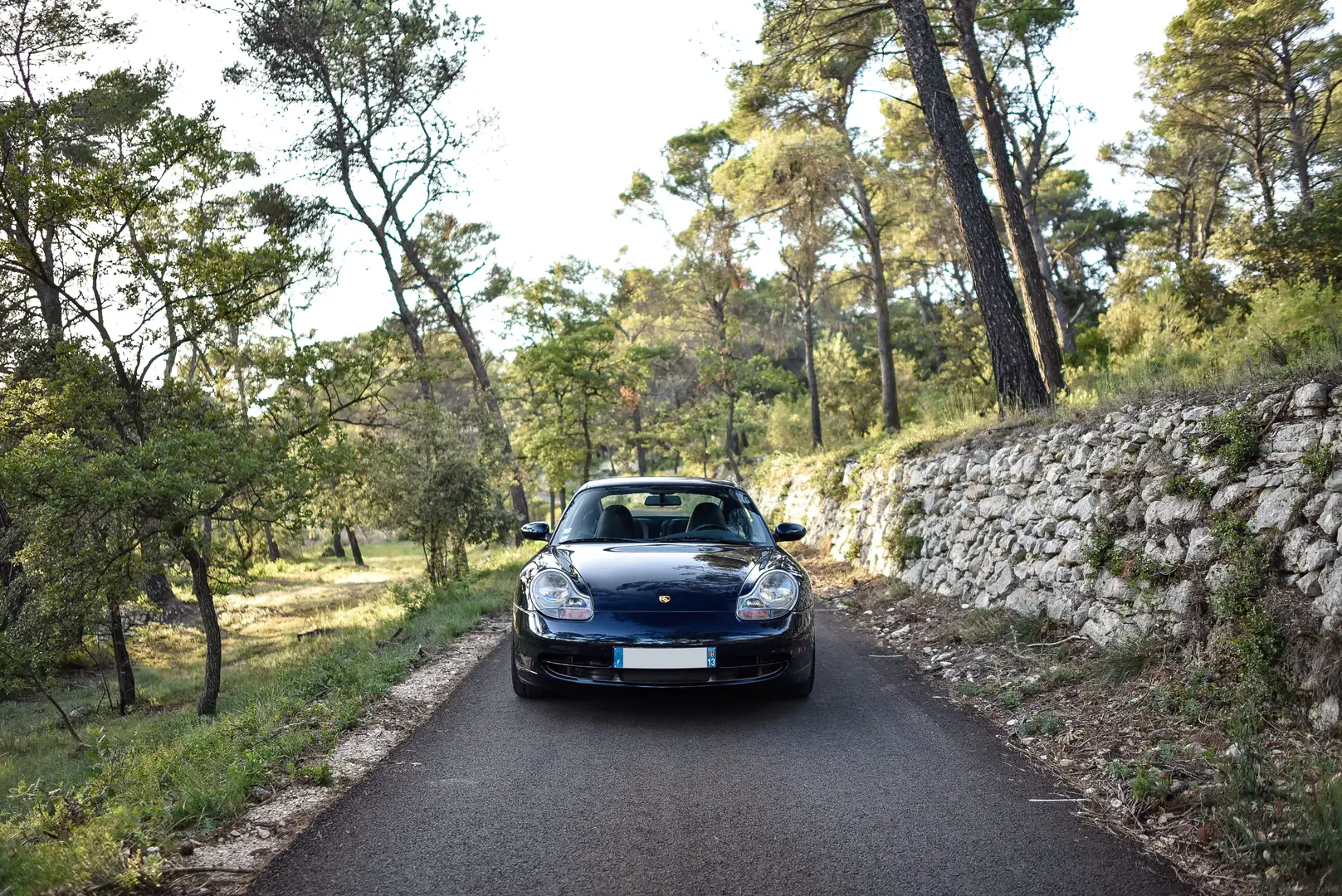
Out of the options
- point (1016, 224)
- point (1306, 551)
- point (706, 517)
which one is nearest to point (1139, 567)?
point (1306, 551)

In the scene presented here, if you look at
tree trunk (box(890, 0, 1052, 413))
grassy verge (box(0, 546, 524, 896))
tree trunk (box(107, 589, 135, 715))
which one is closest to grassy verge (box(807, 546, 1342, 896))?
grassy verge (box(0, 546, 524, 896))

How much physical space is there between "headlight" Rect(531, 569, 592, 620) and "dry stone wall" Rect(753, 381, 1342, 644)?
339 centimetres

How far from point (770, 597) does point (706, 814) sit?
1.65 meters

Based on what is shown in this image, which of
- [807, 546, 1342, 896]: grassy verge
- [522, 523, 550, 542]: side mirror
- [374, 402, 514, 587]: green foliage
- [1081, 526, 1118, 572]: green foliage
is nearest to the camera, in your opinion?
[807, 546, 1342, 896]: grassy verge

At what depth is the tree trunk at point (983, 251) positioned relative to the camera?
9656 mm

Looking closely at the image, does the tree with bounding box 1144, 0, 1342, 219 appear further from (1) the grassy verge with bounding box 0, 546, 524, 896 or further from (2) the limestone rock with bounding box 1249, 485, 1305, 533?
(1) the grassy verge with bounding box 0, 546, 524, 896

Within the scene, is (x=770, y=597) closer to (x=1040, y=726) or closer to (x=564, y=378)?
(x=1040, y=726)

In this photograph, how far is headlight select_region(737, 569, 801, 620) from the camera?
4.91 meters

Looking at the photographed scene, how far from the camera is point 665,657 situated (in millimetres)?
4719

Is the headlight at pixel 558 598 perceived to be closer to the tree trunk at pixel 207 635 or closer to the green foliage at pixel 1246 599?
the green foliage at pixel 1246 599

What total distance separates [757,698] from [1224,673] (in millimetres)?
2599

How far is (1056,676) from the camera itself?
527 centimetres

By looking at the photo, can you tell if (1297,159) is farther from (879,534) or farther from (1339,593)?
(1339,593)

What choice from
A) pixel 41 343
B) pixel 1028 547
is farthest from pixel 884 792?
pixel 41 343
